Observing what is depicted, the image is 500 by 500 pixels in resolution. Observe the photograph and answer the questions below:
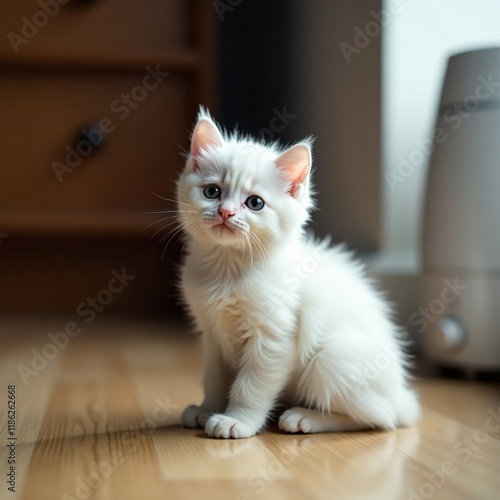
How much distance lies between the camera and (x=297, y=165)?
1.12 meters

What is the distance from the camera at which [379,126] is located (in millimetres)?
2117

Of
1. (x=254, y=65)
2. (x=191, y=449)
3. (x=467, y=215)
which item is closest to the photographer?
(x=191, y=449)

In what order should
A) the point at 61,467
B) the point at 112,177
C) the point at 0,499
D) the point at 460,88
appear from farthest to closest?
1. the point at 112,177
2. the point at 460,88
3. the point at 61,467
4. the point at 0,499

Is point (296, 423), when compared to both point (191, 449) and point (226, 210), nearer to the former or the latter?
point (191, 449)

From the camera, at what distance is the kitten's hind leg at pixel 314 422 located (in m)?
1.12

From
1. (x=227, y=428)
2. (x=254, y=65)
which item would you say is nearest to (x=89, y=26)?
(x=254, y=65)

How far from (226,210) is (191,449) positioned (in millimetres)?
376

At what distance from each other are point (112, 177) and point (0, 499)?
167 cm

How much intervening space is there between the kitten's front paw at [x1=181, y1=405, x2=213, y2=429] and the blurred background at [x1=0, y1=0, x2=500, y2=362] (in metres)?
Result: 1.01

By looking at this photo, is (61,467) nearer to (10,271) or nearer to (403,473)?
(403,473)

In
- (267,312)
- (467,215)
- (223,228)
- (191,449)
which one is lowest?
(191,449)

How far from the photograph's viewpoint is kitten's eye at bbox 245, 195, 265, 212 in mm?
1080

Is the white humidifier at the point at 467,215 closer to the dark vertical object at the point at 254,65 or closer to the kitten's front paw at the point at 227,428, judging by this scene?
the kitten's front paw at the point at 227,428

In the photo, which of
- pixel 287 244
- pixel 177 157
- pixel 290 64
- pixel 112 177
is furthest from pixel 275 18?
pixel 287 244
